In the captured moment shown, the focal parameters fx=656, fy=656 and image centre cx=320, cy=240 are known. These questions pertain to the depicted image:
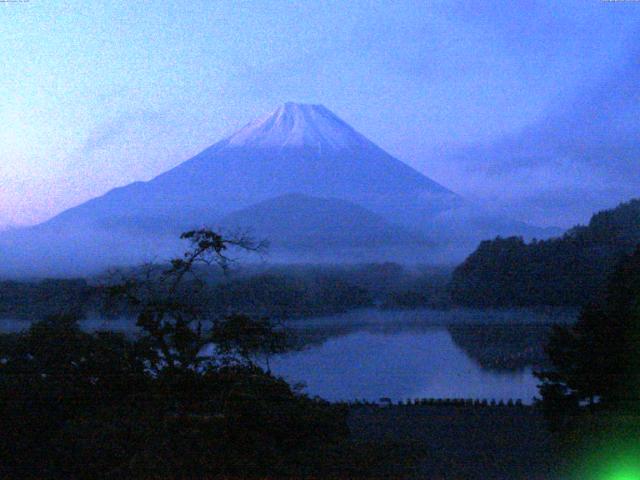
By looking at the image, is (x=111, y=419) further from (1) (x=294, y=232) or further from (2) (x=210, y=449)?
(1) (x=294, y=232)

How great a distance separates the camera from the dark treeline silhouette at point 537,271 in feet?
89.7

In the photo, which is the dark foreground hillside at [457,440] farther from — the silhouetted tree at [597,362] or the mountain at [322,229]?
the mountain at [322,229]

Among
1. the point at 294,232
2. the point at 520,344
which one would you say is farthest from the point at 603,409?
the point at 294,232

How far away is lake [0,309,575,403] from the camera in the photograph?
15875 mm

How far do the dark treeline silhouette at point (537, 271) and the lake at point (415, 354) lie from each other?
79cm

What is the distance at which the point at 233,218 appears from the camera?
53.8 metres

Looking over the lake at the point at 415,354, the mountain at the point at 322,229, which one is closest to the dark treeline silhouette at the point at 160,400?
the lake at the point at 415,354

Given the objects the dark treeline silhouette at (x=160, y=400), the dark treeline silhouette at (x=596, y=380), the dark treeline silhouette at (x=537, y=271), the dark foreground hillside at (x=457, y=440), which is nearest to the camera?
the dark treeline silhouette at (x=160, y=400)

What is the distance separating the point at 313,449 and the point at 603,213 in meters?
39.0

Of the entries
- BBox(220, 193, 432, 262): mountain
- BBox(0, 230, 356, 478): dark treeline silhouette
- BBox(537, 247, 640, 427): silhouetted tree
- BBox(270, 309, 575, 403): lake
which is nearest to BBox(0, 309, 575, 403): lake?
BBox(270, 309, 575, 403): lake

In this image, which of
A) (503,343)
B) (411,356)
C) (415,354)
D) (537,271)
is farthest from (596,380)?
(537,271)

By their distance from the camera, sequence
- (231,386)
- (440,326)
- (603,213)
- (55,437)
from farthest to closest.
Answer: (603,213)
(440,326)
(231,386)
(55,437)

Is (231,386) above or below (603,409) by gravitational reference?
above

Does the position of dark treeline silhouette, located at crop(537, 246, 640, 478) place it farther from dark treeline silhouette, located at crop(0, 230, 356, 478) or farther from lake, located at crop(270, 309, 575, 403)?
lake, located at crop(270, 309, 575, 403)
